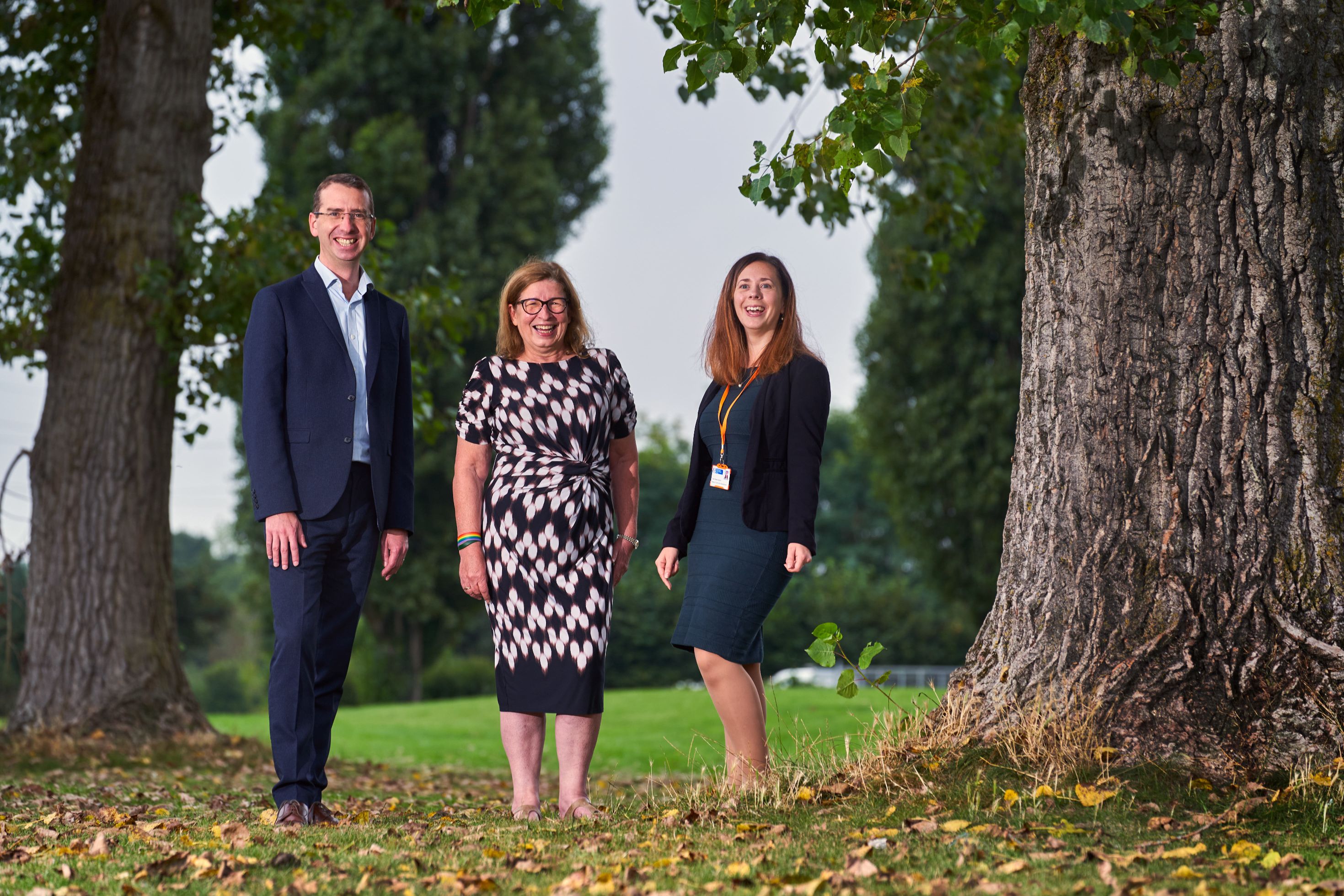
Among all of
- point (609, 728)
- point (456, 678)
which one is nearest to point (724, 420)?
point (609, 728)

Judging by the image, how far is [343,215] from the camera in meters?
4.35

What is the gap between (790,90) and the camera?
905 centimetres

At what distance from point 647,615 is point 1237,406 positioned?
28593 millimetres

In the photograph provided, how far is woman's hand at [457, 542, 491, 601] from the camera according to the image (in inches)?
168

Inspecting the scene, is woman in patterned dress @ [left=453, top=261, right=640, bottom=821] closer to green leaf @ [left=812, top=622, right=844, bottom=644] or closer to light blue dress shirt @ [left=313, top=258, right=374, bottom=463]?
light blue dress shirt @ [left=313, top=258, right=374, bottom=463]

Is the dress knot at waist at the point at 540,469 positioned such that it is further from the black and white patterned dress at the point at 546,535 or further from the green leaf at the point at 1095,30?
the green leaf at the point at 1095,30

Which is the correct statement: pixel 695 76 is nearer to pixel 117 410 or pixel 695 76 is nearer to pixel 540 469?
pixel 540 469

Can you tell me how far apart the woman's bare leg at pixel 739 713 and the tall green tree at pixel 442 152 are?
55.9 feet

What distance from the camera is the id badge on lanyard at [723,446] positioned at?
14.2ft

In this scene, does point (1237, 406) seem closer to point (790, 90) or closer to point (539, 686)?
point (539, 686)

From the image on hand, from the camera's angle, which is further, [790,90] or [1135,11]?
[790,90]

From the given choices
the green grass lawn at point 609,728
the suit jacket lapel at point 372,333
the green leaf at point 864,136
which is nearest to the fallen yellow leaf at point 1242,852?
the green leaf at point 864,136

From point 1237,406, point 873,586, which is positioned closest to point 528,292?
point 1237,406

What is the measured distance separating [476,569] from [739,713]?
1.09 meters
